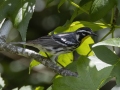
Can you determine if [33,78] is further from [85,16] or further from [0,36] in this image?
[0,36]

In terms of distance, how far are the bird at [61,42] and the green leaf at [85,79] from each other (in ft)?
2.78

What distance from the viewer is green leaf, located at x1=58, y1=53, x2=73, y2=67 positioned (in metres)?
3.25

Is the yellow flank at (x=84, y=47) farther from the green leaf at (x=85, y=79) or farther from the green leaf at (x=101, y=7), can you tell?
→ the green leaf at (x=85, y=79)

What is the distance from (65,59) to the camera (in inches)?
130

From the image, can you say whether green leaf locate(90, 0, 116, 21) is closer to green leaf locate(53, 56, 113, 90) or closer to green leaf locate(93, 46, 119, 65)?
green leaf locate(93, 46, 119, 65)

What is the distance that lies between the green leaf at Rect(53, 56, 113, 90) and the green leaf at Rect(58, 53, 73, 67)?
716mm

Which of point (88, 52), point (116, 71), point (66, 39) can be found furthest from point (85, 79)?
point (66, 39)

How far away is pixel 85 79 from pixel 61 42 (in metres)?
1.25

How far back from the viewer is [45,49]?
3.40 metres

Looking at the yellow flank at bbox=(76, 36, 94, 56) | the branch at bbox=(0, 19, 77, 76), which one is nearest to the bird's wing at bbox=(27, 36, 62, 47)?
the yellow flank at bbox=(76, 36, 94, 56)

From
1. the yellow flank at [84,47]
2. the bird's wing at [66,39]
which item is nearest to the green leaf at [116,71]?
the yellow flank at [84,47]

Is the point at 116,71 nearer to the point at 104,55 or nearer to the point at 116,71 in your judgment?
the point at 116,71

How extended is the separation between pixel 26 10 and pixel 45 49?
630mm

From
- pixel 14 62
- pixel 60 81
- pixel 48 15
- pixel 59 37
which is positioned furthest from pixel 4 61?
pixel 60 81
